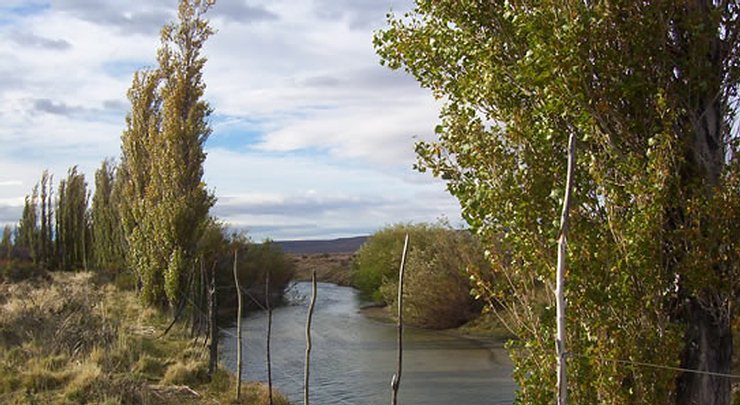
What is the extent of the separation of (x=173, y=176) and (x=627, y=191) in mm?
14441

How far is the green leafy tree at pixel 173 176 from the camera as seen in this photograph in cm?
1748

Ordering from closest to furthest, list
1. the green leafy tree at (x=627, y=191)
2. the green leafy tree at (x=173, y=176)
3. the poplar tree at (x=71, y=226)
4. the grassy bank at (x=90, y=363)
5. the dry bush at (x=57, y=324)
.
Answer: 1. the green leafy tree at (x=627, y=191)
2. the grassy bank at (x=90, y=363)
3. the dry bush at (x=57, y=324)
4. the green leafy tree at (x=173, y=176)
5. the poplar tree at (x=71, y=226)

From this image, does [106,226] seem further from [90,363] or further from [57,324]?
[90,363]

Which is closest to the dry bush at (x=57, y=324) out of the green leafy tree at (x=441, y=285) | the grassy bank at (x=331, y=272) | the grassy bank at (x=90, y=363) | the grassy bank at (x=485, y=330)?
the grassy bank at (x=90, y=363)

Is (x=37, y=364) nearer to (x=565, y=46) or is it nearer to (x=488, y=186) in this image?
(x=488, y=186)

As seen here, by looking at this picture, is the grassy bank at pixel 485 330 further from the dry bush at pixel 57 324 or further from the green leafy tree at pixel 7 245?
the green leafy tree at pixel 7 245

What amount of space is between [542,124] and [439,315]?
14.6 meters

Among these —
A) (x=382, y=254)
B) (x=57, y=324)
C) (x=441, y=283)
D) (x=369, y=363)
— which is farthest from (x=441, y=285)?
(x=57, y=324)

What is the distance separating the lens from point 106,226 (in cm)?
2434

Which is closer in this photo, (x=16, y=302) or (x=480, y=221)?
(x=480, y=221)

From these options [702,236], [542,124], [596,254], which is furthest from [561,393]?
[542,124]

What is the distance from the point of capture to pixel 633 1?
479 centimetres

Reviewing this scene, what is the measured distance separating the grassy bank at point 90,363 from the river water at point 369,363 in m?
1.31

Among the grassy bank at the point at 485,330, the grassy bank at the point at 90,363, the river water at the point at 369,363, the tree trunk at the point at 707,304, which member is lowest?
the river water at the point at 369,363
